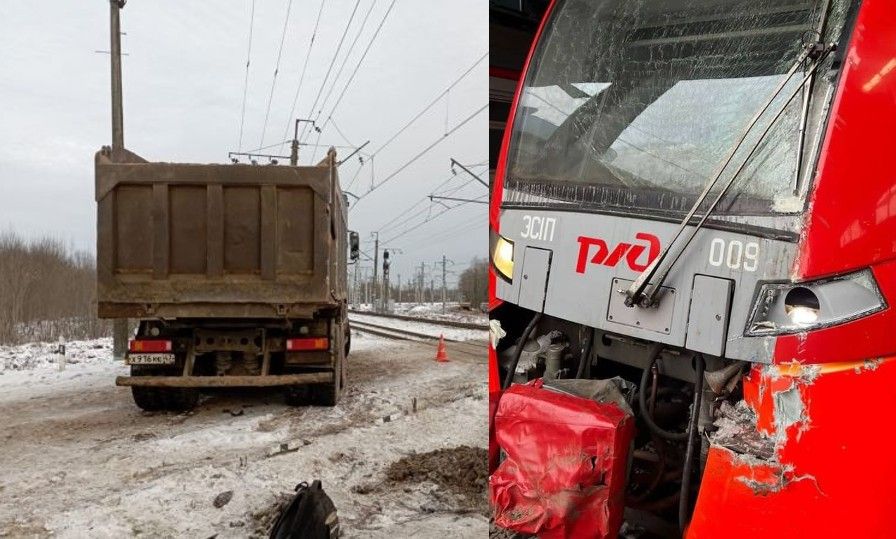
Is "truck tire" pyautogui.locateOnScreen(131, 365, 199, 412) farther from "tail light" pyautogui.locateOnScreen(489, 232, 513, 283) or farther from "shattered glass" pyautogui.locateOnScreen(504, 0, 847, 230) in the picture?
"shattered glass" pyautogui.locateOnScreen(504, 0, 847, 230)

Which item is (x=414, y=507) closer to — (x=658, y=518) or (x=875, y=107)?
(x=658, y=518)

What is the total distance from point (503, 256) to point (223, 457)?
11.4 ft

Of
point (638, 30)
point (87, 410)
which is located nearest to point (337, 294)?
point (87, 410)

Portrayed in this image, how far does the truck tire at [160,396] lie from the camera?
272 inches

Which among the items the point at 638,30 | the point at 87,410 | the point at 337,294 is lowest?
the point at 87,410

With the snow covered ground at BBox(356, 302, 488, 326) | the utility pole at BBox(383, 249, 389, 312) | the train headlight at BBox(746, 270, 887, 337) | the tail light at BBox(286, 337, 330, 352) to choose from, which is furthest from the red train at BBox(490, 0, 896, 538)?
the utility pole at BBox(383, 249, 389, 312)

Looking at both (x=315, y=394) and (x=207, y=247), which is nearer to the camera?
(x=207, y=247)

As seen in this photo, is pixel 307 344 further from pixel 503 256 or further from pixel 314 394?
pixel 503 256

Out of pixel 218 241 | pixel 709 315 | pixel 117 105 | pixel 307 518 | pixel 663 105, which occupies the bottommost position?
pixel 307 518

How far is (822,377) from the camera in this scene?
1.70 meters

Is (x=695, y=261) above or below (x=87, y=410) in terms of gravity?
above

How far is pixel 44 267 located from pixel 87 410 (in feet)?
95.5

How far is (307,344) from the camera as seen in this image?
6910mm

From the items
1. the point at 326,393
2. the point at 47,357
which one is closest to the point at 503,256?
the point at 326,393
